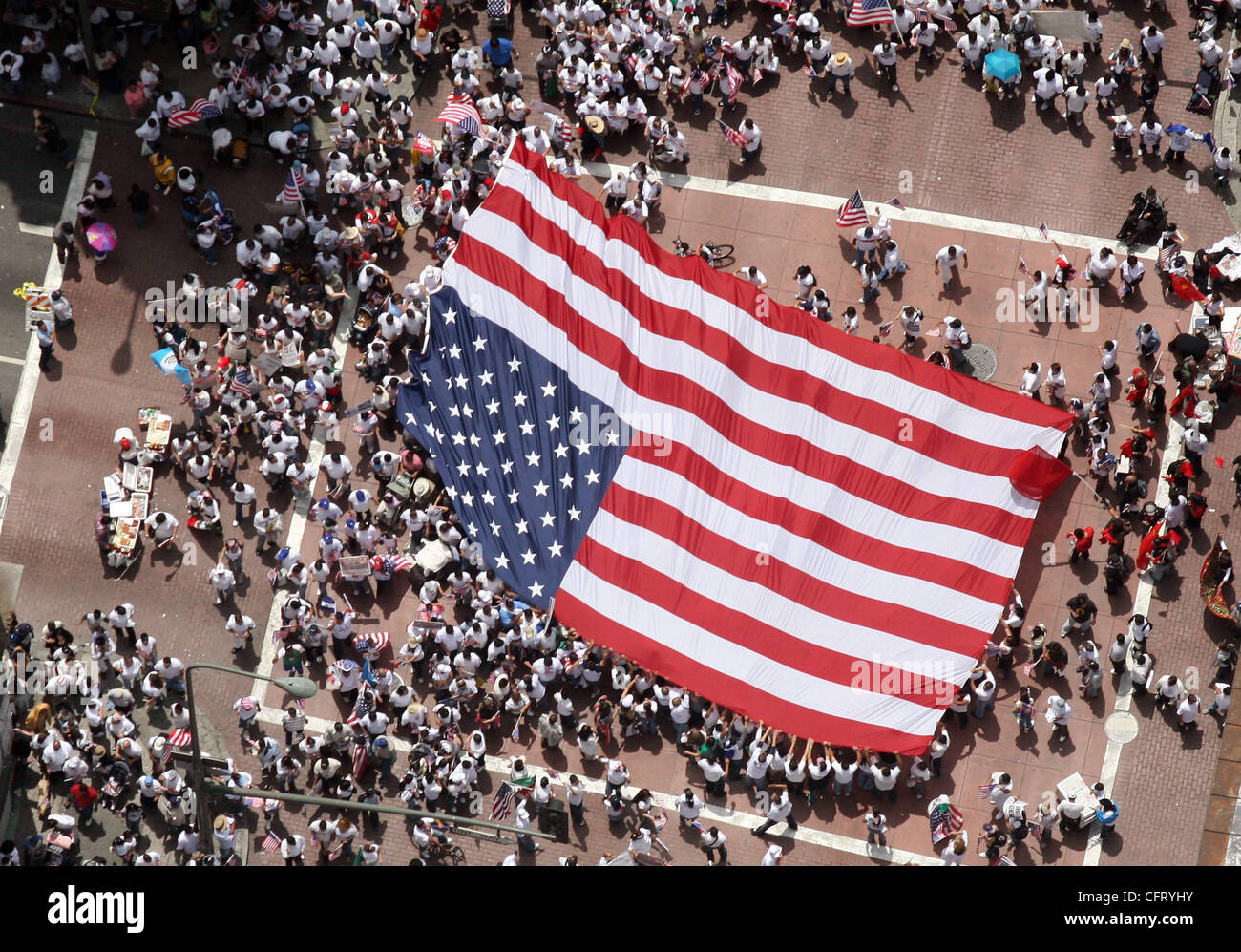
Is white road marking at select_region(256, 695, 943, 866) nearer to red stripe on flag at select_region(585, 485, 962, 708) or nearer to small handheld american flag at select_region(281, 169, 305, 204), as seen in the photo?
red stripe on flag at select_region(585, 485, 962, 708)

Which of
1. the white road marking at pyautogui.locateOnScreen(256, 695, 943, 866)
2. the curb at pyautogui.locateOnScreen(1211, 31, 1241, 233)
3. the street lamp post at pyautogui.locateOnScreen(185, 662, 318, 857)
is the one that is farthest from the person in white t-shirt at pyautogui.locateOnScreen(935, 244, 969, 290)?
Answer: the street lamp post at pyautogui.locateOnScreen(185, 662, 318, 857)

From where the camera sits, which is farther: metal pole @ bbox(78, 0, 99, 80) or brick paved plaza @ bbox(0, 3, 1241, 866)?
metal pole @ bbox(78, 0, 99, 80)

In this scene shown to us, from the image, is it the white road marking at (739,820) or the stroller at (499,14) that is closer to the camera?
the white road marking at (739,820)

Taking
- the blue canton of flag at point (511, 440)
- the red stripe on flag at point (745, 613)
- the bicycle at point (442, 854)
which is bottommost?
the bicycle at point (442, 854)

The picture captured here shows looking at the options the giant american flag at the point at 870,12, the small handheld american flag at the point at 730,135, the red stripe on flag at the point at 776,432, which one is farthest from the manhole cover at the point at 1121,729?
the giant american flag at the point at 870,12

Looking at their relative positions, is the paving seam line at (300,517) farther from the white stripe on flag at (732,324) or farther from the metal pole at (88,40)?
the metal pole at (88,40)

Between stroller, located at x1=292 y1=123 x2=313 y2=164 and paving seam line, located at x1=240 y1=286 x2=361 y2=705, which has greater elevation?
stroller, located at x1=292 y1=123 x2=313 y2=164
